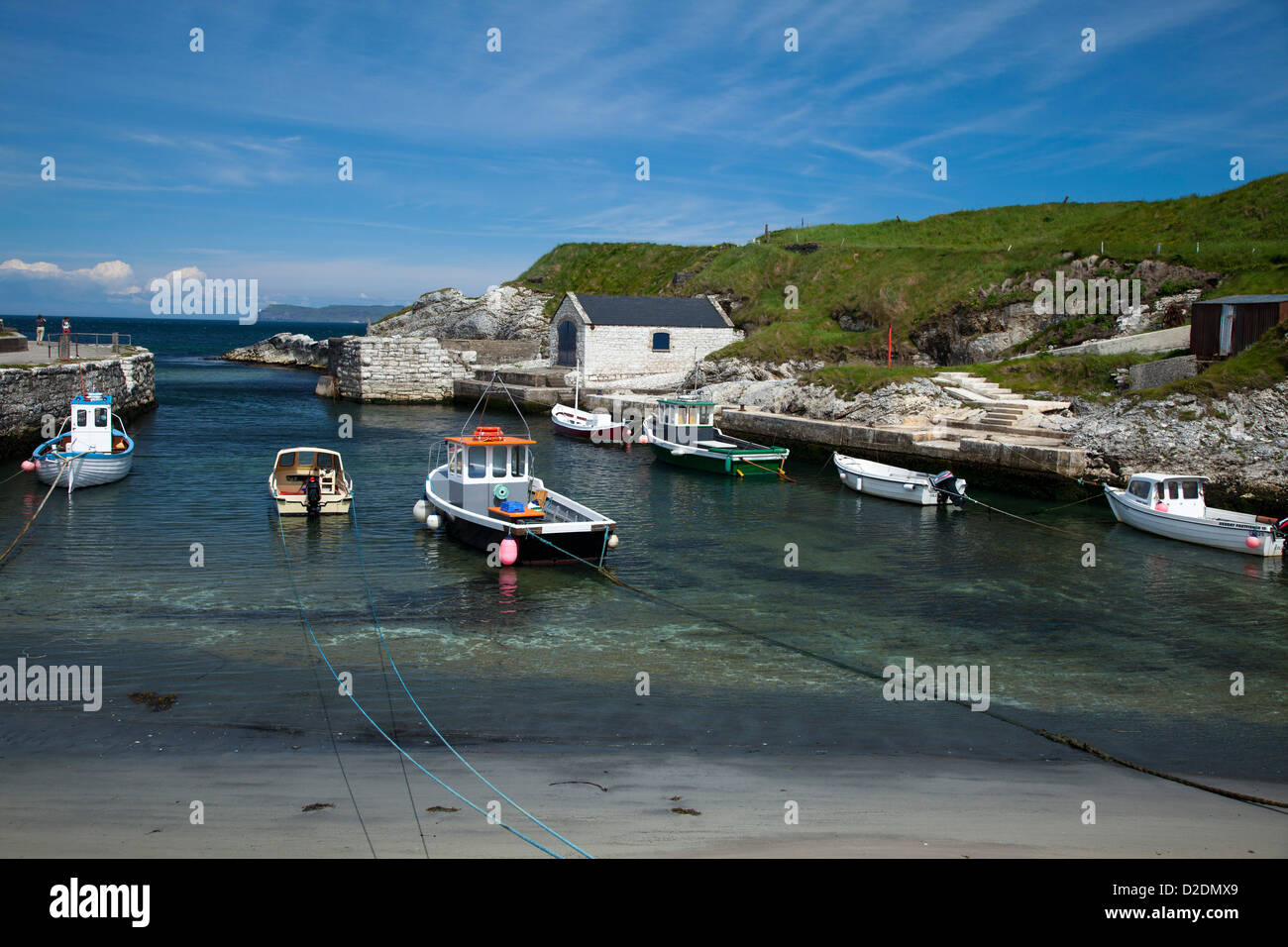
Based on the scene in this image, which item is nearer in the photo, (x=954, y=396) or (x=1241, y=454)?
(x=1241, y=454)

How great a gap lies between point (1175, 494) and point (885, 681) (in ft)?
50.5

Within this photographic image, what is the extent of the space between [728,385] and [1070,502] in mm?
23393

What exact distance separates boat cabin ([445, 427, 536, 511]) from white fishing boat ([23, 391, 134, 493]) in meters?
12.9

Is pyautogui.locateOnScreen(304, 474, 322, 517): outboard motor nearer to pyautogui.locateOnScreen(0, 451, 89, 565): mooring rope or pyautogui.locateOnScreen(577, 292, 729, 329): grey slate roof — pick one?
pyautogui.locateOnScreen(0, 451, 89, 565): mooring rope

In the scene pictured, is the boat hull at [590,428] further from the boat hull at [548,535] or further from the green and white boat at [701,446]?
the boat hull at [548,535]

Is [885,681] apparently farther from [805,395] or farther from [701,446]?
A: [805,395]

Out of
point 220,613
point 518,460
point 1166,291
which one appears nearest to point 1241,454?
point 1166,291

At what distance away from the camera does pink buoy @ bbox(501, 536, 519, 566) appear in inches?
769

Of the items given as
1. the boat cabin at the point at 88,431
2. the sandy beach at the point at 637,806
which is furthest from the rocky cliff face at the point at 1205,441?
the boat cabin at the point at 88,431

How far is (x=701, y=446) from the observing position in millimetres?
35938

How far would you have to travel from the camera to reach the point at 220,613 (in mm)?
16094

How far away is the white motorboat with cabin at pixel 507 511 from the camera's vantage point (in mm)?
19562
